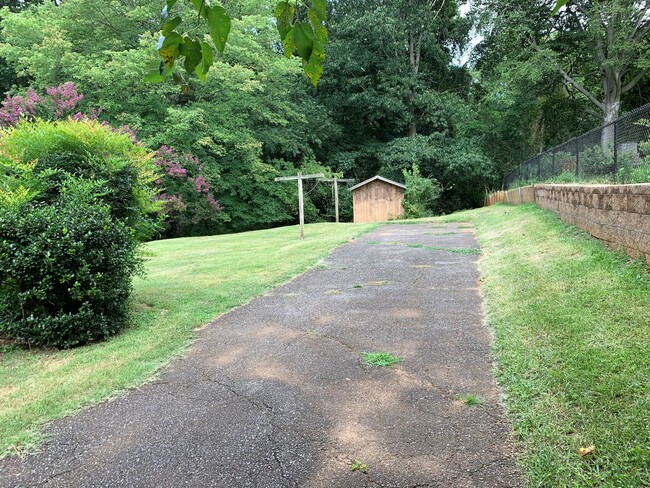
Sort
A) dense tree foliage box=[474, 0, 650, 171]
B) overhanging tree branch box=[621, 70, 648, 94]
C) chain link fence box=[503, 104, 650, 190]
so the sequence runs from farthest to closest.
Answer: overhanging tree branch box=[621, 70, 648, 94] → dense tree foliage box=[474, 0, 650, 171] → chain link fence box=[503, 104, 650, 190]

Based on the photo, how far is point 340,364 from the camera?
3568mm

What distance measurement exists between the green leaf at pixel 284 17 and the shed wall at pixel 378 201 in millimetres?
22933

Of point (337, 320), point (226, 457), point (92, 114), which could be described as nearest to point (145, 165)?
point (337, 320)

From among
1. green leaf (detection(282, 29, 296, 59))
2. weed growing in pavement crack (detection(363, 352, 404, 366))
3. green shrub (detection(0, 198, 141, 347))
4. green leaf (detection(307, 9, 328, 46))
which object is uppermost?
green leaf (detection(307, 9, 328, 46))

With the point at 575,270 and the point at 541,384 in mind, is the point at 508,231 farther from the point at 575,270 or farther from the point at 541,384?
the point at 541,384

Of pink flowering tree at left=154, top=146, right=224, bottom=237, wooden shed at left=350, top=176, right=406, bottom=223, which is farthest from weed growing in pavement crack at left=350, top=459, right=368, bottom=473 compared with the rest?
wooden shed at left=350, top=176, right=406, bottom=223

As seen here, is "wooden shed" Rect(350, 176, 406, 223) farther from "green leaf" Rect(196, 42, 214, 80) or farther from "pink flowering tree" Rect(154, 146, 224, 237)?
"green leaf" Rect(196, 42, 214, 80)

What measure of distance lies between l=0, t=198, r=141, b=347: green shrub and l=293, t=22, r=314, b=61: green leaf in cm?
397

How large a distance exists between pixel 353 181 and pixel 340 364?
25.5m

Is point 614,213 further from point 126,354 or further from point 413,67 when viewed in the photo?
point 413,67

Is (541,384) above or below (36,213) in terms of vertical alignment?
below

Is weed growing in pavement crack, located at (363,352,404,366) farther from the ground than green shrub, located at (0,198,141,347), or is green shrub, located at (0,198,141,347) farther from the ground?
green shrub, located at (0,198,141,347)

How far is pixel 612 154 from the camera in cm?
674

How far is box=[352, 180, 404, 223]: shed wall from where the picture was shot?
23922mm
